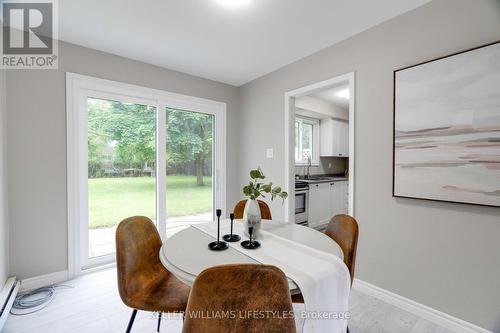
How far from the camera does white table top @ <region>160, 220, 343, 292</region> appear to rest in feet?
3.54

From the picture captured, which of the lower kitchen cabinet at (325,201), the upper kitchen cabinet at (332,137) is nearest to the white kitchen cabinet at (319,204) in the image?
the lower kitchen cabinet at (325,201)

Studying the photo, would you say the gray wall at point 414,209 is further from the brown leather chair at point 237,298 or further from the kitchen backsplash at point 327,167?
the kitchen backsplash at point 327,167

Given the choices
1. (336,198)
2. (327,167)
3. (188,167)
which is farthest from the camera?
(327,167)

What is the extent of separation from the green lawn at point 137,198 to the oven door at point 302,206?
1.47m

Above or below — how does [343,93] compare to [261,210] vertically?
above

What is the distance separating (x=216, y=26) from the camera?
2.12m

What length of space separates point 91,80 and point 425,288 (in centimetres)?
379

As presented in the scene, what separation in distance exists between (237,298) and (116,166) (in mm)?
2591

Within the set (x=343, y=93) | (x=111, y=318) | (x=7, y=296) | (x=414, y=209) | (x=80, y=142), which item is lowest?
(x=111, y=318)

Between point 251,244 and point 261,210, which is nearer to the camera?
point 251,244

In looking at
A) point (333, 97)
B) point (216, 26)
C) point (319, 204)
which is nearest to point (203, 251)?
point (216, 26)

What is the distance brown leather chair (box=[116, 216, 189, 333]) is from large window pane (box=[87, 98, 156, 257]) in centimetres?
147

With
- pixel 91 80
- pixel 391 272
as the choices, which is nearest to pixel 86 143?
pixel 91 80

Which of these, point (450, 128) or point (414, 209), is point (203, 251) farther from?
point (450, 128)
